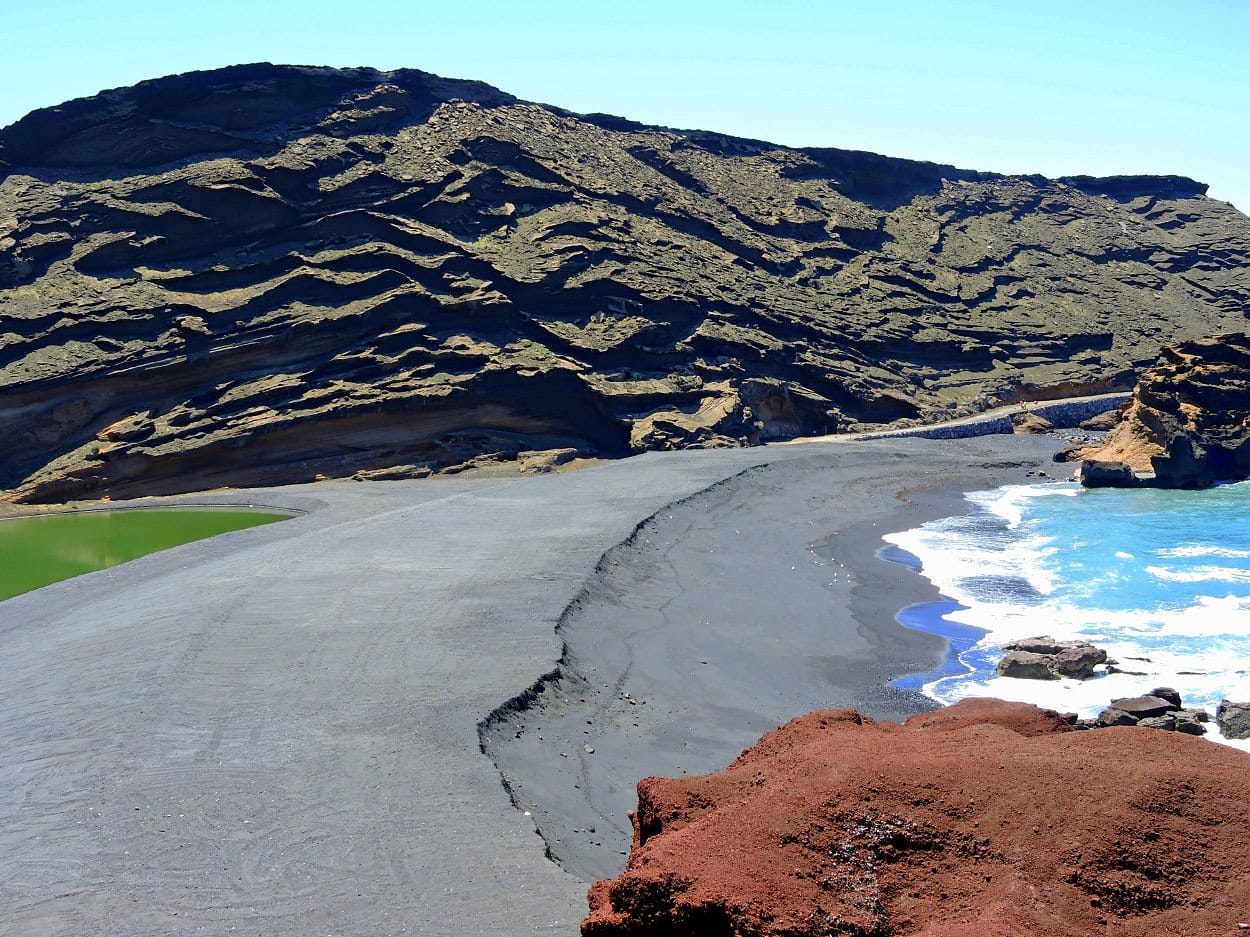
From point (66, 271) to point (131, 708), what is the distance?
3765cm

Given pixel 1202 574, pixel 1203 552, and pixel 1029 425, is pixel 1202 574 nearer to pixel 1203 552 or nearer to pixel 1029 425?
pixel 1203 552

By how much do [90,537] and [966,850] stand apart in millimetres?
32566

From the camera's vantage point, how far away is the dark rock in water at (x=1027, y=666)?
1786 centimetres

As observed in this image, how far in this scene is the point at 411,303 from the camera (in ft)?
152

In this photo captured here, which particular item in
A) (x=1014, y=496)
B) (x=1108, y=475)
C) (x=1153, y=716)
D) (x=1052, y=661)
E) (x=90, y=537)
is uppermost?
(x=1153, y=716)

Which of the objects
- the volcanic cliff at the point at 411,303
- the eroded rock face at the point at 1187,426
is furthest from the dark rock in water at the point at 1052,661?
the volcanic cliff at the point at 411,303

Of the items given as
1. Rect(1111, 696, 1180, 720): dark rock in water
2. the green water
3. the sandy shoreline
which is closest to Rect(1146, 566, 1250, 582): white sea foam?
the sandy shoreline

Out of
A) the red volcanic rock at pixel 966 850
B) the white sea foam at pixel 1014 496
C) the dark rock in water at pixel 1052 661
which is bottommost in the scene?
the white sea foam at pixel 1014 496

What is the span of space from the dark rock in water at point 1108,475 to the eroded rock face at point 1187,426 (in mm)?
35

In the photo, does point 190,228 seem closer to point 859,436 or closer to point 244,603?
point 859,436

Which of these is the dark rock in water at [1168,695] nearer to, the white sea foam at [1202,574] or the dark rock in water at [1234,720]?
the dark rock in water at [1234,720]

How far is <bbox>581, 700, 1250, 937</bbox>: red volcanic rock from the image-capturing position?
5875mm

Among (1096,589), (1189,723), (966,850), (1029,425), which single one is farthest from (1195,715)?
(1029,425)

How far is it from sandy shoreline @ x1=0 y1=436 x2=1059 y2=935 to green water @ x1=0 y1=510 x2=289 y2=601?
318 cm
